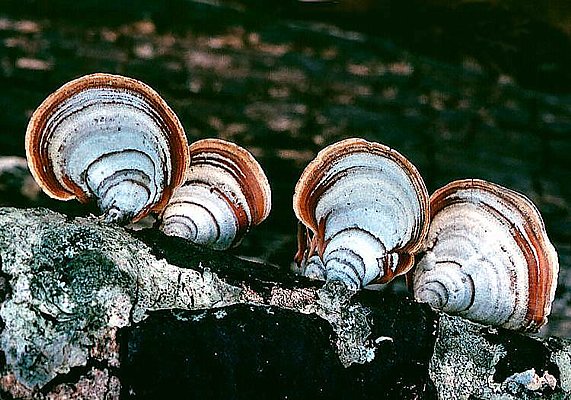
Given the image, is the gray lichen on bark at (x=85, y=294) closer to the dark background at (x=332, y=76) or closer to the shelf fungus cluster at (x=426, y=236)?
the shelf fungus cluster at (x=426, y=236)

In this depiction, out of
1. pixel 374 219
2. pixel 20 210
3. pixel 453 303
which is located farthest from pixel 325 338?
pixel 20 210

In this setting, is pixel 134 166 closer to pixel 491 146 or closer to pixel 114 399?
pixel 114 399

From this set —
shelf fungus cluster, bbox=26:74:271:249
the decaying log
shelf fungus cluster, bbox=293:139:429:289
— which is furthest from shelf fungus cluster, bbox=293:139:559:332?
shelf fungus cluster, bbox=26:74:271:249

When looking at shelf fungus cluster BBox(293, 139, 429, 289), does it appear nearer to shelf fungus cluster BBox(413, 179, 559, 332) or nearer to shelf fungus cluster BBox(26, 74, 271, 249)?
shelf fungus cluster BBox(413, 179, 559, 332)

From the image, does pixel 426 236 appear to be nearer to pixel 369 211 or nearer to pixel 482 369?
pixel 369 211

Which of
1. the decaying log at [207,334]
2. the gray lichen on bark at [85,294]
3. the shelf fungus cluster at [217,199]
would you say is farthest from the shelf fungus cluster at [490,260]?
the shelf fungus cluster at [217,199]
